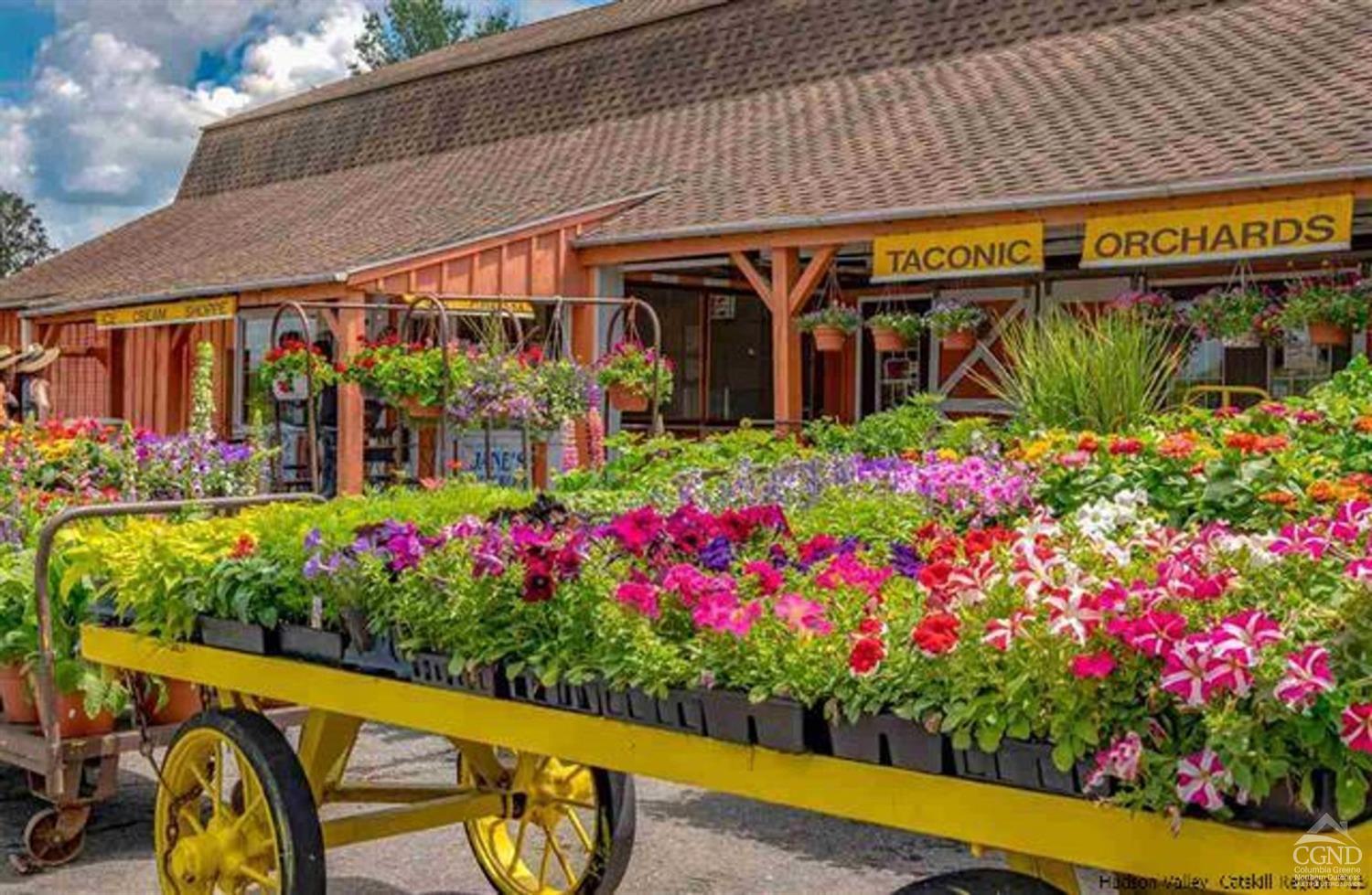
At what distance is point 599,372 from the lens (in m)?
10.2

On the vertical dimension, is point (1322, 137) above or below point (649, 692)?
above

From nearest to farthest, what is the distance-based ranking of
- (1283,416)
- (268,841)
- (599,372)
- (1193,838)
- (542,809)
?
1. (1193,838)
2. (268,841)
3. (542,809)
4. (1283,416)
5. (599,372)

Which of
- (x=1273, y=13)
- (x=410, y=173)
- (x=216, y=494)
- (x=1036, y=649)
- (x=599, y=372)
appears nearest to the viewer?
(x=1036, y=649)

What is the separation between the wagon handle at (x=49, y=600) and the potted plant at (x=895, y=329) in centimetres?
929

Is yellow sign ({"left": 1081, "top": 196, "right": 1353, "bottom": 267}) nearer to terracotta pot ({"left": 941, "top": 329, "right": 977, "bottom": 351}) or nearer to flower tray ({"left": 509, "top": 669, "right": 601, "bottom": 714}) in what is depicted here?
terracotta pot ({"left": 941, "top": 329, "right": 977, "bottom": 351})

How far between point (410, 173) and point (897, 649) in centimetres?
1934

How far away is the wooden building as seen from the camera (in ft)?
37.7

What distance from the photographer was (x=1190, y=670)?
7.29 feet

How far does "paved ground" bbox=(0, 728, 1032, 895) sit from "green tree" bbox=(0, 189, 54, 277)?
67.7m

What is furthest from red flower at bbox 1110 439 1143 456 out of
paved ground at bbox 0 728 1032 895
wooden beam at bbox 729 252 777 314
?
wooden beam at bbox 729 252 777 314

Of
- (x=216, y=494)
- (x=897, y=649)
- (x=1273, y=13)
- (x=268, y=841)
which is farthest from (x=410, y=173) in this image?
(x=897, y=649)

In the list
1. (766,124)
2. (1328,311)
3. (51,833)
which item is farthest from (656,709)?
(766,124)

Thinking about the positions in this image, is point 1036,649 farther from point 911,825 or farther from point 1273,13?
point 1273,13

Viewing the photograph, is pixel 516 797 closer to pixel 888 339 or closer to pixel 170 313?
pixel 888 339
